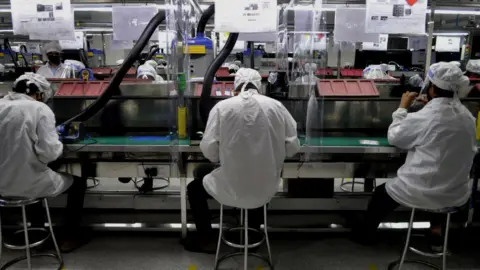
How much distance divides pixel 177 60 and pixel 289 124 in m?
0.95

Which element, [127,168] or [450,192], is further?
[127,168]

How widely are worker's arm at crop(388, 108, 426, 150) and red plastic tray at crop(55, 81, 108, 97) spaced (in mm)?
2131

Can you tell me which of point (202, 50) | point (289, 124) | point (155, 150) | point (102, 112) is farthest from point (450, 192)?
point (102, 112)

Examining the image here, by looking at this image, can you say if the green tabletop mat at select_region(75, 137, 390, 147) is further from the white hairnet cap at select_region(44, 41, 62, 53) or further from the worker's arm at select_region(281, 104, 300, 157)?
the white hairnet cap at select_region(44, 41, 62, 53)

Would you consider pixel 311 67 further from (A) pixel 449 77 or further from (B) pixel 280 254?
(B) pixel 280 254

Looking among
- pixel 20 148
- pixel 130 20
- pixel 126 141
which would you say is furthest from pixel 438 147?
pixel 130 20

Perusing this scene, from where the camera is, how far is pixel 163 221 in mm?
3041

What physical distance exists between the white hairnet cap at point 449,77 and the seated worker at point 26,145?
2.29 m

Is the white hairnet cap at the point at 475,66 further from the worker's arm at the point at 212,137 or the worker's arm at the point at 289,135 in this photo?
the worker's arm at the point at 212,137

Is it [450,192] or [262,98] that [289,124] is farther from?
[450,192]

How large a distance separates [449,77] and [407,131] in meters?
0.38

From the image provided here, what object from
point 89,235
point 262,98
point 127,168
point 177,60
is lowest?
point 89,235

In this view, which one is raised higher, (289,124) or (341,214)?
(289,124)

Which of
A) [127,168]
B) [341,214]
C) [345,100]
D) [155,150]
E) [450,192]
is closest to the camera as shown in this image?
[450,192]
